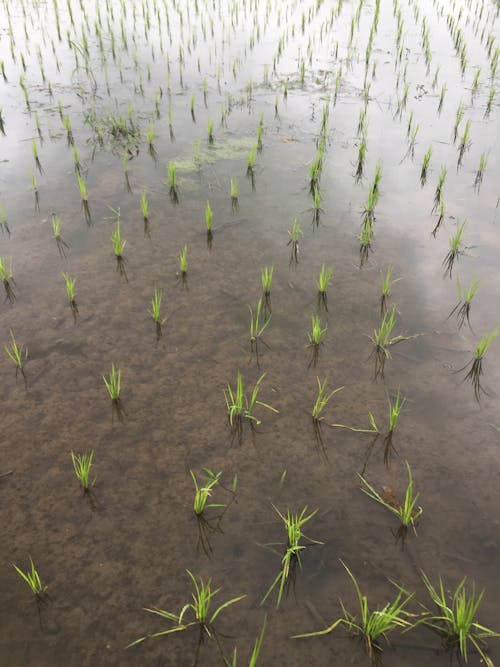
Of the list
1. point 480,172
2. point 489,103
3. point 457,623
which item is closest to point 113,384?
point 457,623

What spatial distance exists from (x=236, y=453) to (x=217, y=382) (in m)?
0.41

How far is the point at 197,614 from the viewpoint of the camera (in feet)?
4.69

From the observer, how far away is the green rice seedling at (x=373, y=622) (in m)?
1.39

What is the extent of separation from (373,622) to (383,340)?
1.37m

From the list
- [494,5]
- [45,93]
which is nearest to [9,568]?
[45,93]

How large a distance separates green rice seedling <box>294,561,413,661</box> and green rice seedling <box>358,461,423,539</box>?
0.24 meters

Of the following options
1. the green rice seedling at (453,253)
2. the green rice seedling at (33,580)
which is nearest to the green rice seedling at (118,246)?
the green rice seedling at (33,580)

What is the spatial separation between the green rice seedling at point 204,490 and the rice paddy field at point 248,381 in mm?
21

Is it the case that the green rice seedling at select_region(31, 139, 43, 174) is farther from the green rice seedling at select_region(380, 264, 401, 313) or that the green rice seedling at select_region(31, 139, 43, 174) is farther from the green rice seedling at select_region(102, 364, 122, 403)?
the green rice seedling at select_region(380, 264, 401, 313)

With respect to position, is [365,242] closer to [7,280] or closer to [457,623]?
[7,280]

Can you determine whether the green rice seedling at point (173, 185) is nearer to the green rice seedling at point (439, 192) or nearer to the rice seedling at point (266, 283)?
the rice seedling at point (266, 283)

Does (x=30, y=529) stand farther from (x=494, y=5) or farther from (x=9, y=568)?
(x=494, y=5)

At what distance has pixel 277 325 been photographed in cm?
260

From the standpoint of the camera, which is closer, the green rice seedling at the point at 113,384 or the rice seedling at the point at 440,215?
the green rice seedling at the point at 113,384
